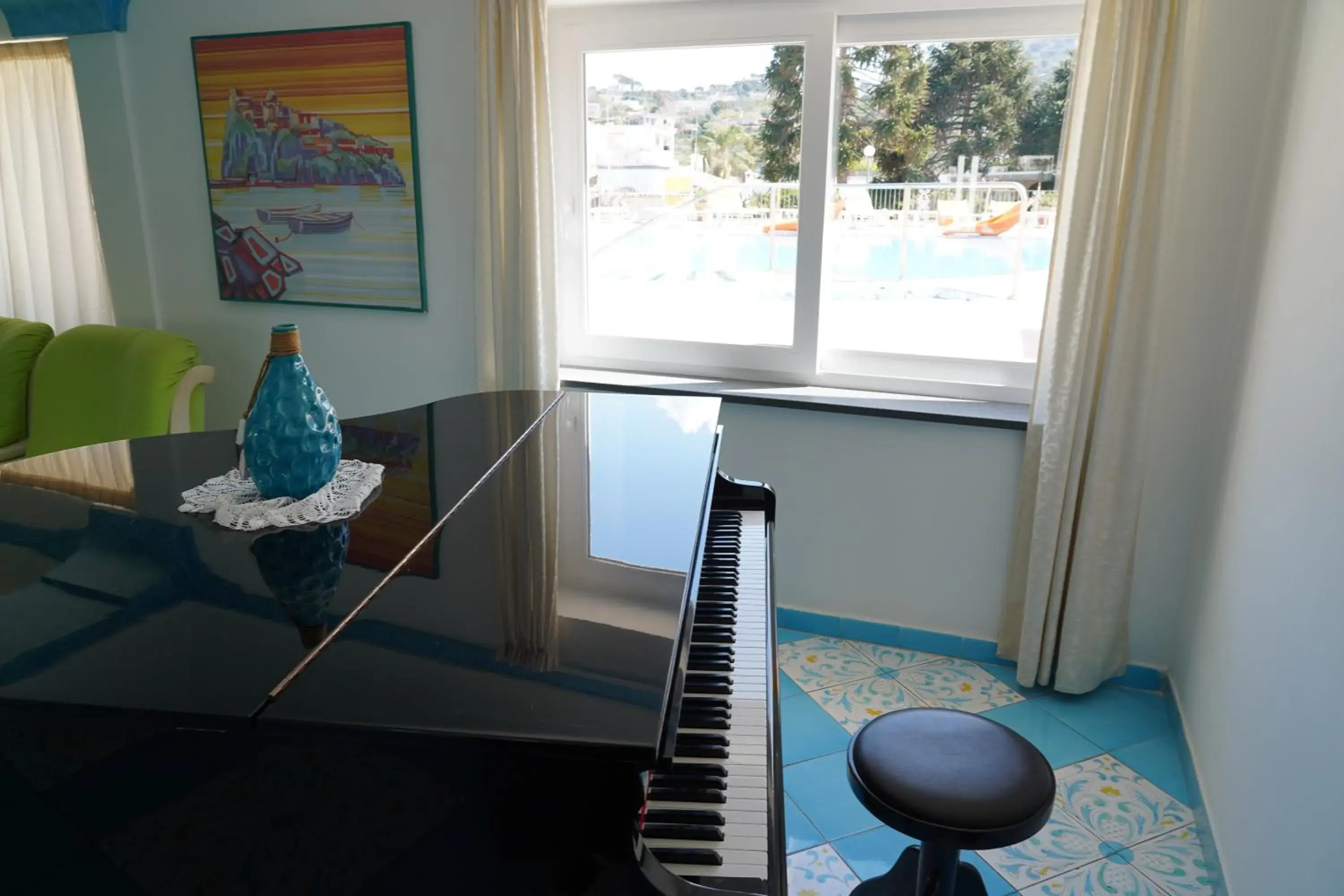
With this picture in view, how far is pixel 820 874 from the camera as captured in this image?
1817 millimetres

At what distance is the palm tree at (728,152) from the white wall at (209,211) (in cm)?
73

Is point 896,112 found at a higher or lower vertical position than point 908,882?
higher

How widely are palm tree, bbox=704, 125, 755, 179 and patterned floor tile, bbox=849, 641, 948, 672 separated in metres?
1.51

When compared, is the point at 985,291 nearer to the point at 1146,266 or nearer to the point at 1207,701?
the point at 1146,266

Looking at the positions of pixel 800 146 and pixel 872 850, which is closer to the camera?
pixel 872 850

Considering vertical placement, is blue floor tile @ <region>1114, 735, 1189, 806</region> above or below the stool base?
below

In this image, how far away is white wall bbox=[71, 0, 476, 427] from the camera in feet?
9.11

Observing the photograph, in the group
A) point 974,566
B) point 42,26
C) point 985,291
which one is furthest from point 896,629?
point 42,26

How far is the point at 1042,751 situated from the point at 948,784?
42.2 inches

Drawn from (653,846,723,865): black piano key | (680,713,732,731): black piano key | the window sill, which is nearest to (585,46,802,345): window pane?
the window sill

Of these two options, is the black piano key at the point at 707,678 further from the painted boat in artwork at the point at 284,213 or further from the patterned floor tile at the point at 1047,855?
the painted boat in artwork at the point at 284,213

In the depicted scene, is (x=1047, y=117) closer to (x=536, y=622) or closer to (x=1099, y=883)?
(x=1099, y=883)

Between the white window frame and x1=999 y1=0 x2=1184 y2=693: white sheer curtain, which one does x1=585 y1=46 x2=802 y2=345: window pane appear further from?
x1=999 y1=0 x2=1184 y2=693: white sheer curtain

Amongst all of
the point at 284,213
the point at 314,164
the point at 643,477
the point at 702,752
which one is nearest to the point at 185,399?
the point at 284,213
